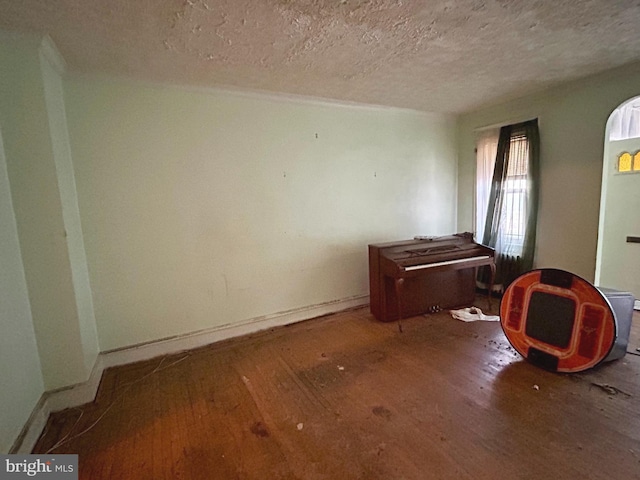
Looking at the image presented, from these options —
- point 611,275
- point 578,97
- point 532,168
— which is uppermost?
point 578,97

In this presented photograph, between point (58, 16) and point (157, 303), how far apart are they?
209cm

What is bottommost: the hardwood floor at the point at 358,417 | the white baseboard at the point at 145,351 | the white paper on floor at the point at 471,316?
the hardwood floor at the point at 358,417

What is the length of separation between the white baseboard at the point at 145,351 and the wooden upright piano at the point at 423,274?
1.79ft

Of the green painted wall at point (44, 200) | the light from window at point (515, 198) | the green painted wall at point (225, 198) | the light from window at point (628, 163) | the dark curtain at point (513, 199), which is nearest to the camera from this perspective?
the green painted wall at point (44, 200)

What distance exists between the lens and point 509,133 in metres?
3.59

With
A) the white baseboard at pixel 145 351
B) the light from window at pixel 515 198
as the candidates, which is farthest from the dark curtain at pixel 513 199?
the white baseboard at pixel 145 351

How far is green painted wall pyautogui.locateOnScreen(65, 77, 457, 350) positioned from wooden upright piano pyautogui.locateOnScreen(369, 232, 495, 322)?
48cm

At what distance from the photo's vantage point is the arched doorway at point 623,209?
3.21 m

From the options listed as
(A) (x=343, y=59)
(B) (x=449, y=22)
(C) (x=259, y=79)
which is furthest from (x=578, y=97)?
(C) (x=259, y=79)

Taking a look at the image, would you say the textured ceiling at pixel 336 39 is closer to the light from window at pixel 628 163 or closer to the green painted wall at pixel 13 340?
Answer: the green painted wall at pixel 13 340

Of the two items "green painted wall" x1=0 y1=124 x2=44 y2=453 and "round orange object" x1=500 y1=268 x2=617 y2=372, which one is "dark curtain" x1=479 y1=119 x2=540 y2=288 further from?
"green painted wall" x1=0 y1=124 x2=44 y2=453

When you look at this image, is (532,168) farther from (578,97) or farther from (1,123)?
(1,123)

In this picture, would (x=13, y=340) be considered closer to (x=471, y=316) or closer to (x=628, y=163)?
(x=471, y=316)

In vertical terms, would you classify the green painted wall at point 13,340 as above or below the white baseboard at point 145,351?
above
